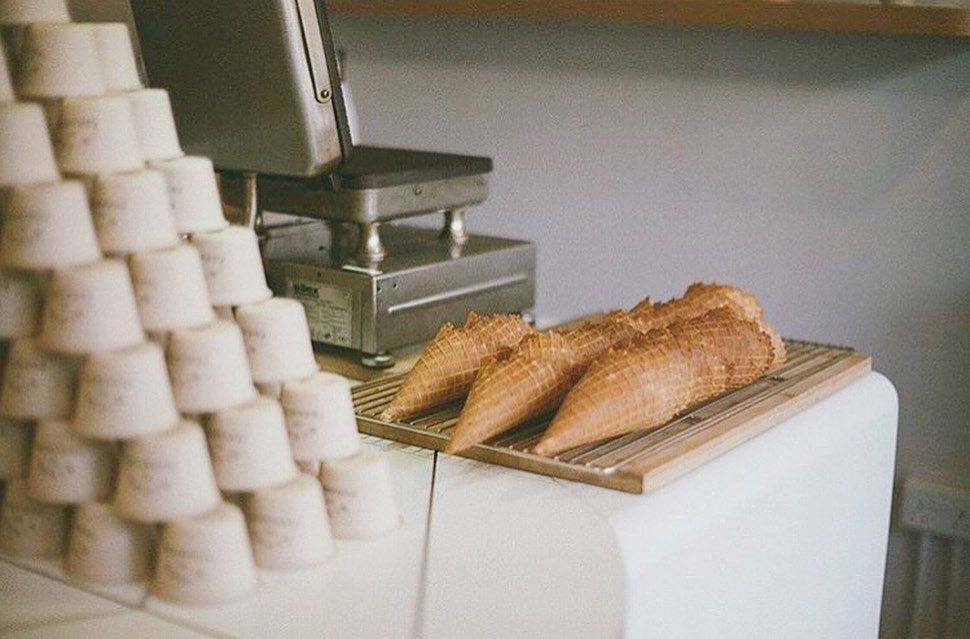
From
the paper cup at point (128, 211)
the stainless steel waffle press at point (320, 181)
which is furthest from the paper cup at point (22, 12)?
the stainless steel waffle press at point (320, 181)

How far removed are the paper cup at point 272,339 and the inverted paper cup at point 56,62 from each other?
0.19 metres

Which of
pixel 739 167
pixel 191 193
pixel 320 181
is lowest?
pixel 739 167

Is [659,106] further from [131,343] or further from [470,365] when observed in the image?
[131,343]

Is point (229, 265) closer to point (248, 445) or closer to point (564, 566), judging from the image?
point (248, 445)

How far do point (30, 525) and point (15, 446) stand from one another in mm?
64

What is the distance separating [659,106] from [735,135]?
6.5 inches

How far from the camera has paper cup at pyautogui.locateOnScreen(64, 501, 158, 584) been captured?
85 cm

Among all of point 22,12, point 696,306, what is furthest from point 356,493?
point 696,306

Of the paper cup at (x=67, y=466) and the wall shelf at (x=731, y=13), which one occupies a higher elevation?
the wall shelf at (x=731, y=13)

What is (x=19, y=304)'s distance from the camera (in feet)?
2.74

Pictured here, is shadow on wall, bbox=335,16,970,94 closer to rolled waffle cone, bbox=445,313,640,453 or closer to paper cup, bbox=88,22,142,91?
rolled waffle cone, bbox=445,313,640,453

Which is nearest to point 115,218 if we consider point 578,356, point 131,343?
point 131,343

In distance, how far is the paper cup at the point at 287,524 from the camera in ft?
2.88

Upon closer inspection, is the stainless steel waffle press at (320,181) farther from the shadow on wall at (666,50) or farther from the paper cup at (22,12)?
the shadow on wall at (666,50)
